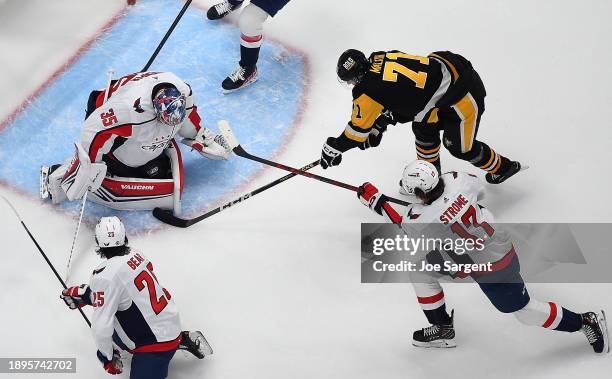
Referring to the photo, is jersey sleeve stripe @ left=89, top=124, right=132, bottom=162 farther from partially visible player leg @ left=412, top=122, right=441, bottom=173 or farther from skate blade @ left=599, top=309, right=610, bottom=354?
skate blade @ left=599, top=309, right=610, bottom=354

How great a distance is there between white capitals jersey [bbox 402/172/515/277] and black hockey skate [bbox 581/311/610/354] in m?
0.50

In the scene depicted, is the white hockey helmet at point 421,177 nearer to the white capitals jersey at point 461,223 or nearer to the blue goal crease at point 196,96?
the white capitals jersey at point 461,223


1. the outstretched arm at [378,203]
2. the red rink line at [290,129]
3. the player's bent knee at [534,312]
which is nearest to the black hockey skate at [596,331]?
the player's bent knee at [534,312]

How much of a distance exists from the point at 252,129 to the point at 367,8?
132 cm

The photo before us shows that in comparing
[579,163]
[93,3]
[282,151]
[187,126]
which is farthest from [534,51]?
[93,3]

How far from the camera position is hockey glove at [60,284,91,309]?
4.81 m

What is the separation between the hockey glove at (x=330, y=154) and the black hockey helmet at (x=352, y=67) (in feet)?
1.20

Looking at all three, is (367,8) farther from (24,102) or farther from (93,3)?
(24,102)

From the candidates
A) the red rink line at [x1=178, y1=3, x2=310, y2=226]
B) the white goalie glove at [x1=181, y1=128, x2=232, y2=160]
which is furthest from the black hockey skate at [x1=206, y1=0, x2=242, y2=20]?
the white goalie glove at [x1=181, y1=128, x2=232, y2=160]

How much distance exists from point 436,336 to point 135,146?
1.74m

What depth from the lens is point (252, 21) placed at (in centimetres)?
625

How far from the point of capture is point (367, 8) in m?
7.03

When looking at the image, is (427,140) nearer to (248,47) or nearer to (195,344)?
(248,47)

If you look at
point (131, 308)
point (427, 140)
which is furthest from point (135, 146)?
point (427, 140)
